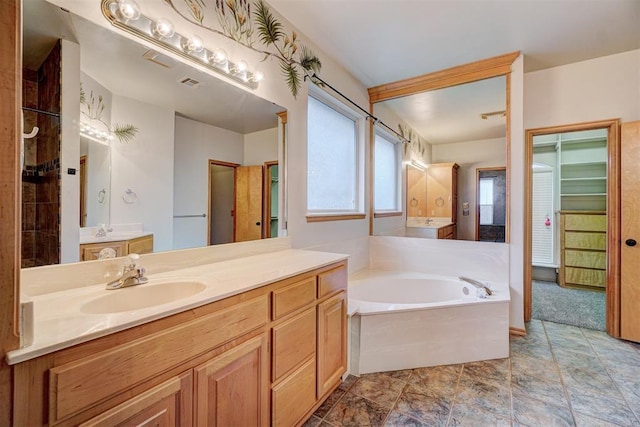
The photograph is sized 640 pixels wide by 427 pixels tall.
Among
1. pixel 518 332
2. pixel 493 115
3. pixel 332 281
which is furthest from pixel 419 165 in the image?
pixel 332 281

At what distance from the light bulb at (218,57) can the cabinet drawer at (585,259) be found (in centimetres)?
491

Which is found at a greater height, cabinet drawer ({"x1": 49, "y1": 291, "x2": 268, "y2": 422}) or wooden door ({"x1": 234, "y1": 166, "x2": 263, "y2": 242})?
wooden door ({"x1": 234, "y1": 166, "x2": 263, "y2": 242})

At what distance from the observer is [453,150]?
300 cm

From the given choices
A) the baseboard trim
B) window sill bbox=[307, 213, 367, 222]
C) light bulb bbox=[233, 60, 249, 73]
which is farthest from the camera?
the baseboard trim

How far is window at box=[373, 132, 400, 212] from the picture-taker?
3303mm

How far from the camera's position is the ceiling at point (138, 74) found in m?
1.06

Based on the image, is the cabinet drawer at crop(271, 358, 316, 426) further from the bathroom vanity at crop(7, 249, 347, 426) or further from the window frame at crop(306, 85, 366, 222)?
the window frame at crop(306, 85, 366, 222)

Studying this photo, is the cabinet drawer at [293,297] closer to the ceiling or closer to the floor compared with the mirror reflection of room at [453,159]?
closer to the floor

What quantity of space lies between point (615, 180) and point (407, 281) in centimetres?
203

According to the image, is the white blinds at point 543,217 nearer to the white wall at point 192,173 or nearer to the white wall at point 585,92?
the white wall at point 585,92

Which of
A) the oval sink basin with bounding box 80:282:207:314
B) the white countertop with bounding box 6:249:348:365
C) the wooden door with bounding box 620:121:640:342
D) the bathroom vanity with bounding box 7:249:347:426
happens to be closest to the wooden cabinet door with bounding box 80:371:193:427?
the bathroom vanity with bounding box 7:249:347:426

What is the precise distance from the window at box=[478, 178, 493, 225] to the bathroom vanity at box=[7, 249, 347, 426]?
182 centimetres

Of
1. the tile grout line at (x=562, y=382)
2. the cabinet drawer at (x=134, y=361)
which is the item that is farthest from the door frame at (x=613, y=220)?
the cabinet drawer at (x=134, y=361)

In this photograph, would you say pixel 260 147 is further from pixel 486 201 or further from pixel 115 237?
pixel 486 201
